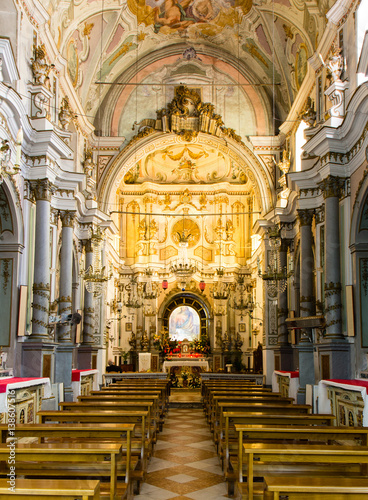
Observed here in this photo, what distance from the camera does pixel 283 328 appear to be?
17.6 metres

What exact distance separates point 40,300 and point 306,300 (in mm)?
6266

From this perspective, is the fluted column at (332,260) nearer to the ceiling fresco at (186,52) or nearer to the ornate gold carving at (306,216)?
the ornate gold carving at (306,216)

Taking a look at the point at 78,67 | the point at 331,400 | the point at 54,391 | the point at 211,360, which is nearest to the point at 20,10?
the point at 78,67

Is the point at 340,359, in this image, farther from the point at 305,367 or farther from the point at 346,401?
the point at 305,367

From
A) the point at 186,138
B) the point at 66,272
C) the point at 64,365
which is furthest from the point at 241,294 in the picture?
the point at 64,365

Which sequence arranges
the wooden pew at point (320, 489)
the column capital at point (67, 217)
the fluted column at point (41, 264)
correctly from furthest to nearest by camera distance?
the column capital at point (67, 217) → the fluted column at point (41, 264) → the wooden pew at point (320, 489)

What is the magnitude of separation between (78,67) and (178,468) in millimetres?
12655

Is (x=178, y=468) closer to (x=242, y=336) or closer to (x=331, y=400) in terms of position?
(x=331, y=400)

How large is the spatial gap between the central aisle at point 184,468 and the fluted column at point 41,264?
3385 mm

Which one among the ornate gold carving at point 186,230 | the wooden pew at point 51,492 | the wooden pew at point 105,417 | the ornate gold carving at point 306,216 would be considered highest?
the ornate gold carving at point 186,230

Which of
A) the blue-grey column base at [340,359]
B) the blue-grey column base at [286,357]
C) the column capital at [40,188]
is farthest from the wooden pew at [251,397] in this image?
the blue-grey column base at [286,357]

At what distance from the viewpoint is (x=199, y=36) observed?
64.0 feet

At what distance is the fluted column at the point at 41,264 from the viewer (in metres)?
12.3

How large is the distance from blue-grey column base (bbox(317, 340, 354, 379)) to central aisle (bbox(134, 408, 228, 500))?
2708mm
